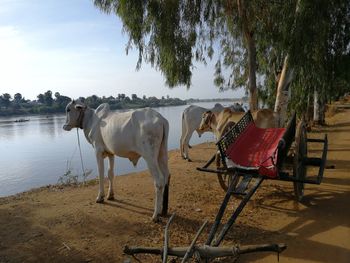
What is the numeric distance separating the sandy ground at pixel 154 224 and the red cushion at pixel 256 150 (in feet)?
2.96

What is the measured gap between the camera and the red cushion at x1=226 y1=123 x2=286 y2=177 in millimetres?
5055

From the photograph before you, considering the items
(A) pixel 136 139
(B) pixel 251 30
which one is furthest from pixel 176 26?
(A) pixel 136 139

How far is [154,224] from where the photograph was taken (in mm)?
5434

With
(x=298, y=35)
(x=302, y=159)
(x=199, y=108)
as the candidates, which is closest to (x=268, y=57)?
(x=199, y=108)

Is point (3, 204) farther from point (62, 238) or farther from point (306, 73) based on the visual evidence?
point (306, 73)

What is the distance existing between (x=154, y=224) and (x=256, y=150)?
2049mm

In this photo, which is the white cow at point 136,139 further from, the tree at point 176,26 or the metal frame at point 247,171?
the tree at point 176,26

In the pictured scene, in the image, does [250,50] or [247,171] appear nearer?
[247,171]

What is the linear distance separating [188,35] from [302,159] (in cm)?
567

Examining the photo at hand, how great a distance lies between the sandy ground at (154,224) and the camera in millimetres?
4527

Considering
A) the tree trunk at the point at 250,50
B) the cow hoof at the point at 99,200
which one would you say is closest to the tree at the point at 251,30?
the tree trunk at the point at 250,50

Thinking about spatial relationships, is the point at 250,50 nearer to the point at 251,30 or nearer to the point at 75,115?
the point at 251,30

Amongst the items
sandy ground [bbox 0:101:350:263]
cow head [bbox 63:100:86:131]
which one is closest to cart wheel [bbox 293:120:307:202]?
sandy ground [bbox 0:101:350:263]

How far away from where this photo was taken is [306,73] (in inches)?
385
